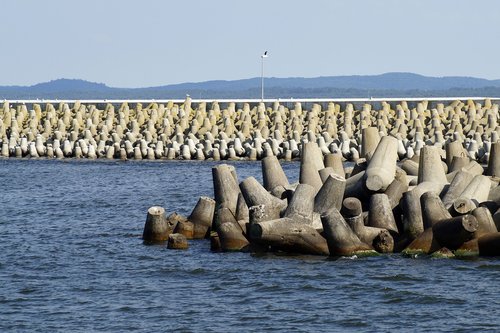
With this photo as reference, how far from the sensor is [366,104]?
2152 inches

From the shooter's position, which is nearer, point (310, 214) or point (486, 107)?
point (310, 214)

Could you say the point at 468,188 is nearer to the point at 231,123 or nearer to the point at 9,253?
the point at 9,253

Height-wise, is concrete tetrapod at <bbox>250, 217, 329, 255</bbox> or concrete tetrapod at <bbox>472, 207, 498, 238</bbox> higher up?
concrete tetrapod at <bbox>472, 207, 498, 238</bbox>

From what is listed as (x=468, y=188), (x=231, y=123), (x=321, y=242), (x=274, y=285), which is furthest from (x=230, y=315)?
(x=231, y=123)

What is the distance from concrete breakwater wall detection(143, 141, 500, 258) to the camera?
67.6ft

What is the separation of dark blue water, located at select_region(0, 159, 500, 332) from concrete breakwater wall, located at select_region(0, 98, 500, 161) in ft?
63.1

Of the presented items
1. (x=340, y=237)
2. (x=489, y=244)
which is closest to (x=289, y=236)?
(x=340, y=237)

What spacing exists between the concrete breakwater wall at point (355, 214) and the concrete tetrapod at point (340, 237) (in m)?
0.02

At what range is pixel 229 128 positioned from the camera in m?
50.1

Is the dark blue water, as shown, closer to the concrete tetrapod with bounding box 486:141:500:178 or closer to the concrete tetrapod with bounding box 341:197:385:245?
the concrete tetrapod with bounding box 341:197:385:245

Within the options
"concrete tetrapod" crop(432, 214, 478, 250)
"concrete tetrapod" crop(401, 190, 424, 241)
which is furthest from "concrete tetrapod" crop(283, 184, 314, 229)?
"concrete tetrapod" crop(432, 214, 478, 250)

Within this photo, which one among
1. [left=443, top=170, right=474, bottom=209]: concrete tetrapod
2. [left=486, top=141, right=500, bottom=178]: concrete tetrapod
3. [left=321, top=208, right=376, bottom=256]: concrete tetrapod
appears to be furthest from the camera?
[left=486, top=141, right=500, bottom=178]: concrete tetrapod

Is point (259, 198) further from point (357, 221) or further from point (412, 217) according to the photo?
point (412, 217)

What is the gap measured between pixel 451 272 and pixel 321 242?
237 centimetres
